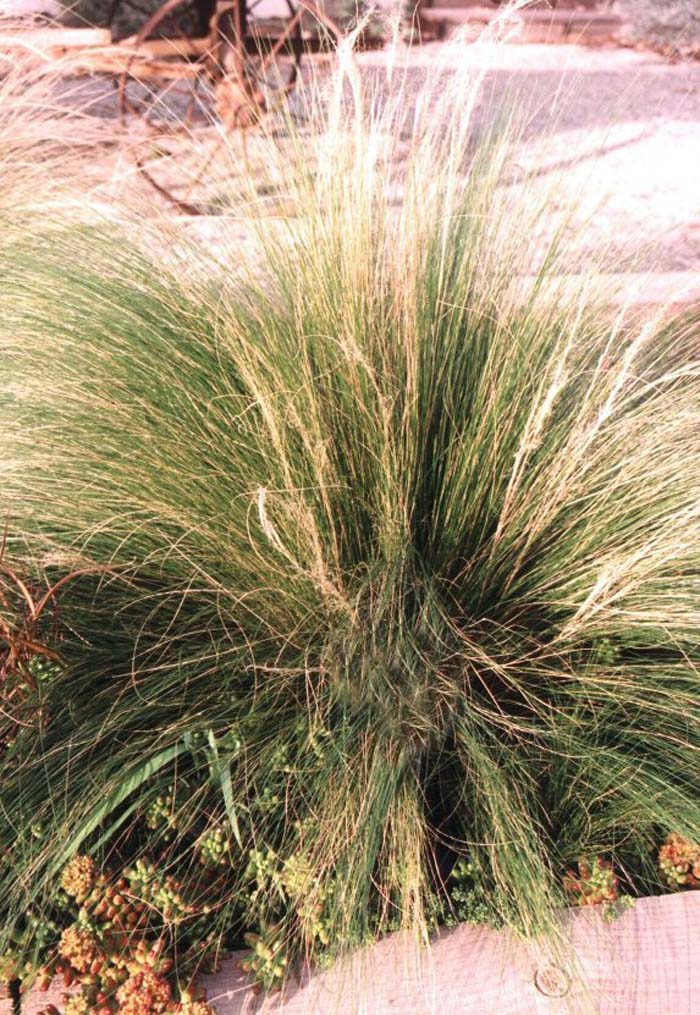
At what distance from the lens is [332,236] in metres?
1.52

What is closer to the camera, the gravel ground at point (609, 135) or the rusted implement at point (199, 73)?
the gravel ground at point (609, 135)

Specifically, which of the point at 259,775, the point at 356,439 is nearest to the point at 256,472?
the point at 356,439

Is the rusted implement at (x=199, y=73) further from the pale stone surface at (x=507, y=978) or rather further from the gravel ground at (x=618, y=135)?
the pale stone surface at (x=507, y=978)

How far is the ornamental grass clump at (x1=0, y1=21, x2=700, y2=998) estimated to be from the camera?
1.28 meters

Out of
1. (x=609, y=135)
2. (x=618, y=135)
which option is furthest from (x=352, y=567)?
(x=618, y=135)

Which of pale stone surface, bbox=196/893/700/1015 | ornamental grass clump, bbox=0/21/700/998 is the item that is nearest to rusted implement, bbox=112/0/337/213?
ornamental grass clump, bbox=0/21/700/998

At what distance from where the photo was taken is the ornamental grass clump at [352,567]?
1.28 m

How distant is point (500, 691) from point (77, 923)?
2.18 ft

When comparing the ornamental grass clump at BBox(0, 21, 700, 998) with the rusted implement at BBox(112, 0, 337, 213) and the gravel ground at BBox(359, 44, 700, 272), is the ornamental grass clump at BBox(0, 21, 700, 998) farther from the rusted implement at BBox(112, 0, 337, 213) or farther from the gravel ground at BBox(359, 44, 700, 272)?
the rusted implement at BBox(112, 0, 337, 213)

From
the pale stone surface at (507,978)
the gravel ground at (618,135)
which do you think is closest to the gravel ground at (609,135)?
the gravel ground at (618,135)

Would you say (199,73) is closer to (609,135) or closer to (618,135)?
(618,135)

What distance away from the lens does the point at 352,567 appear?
4.90 ft

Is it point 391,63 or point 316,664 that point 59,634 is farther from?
point 391,63

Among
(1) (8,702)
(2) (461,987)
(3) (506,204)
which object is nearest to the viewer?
(2) (461,987)
